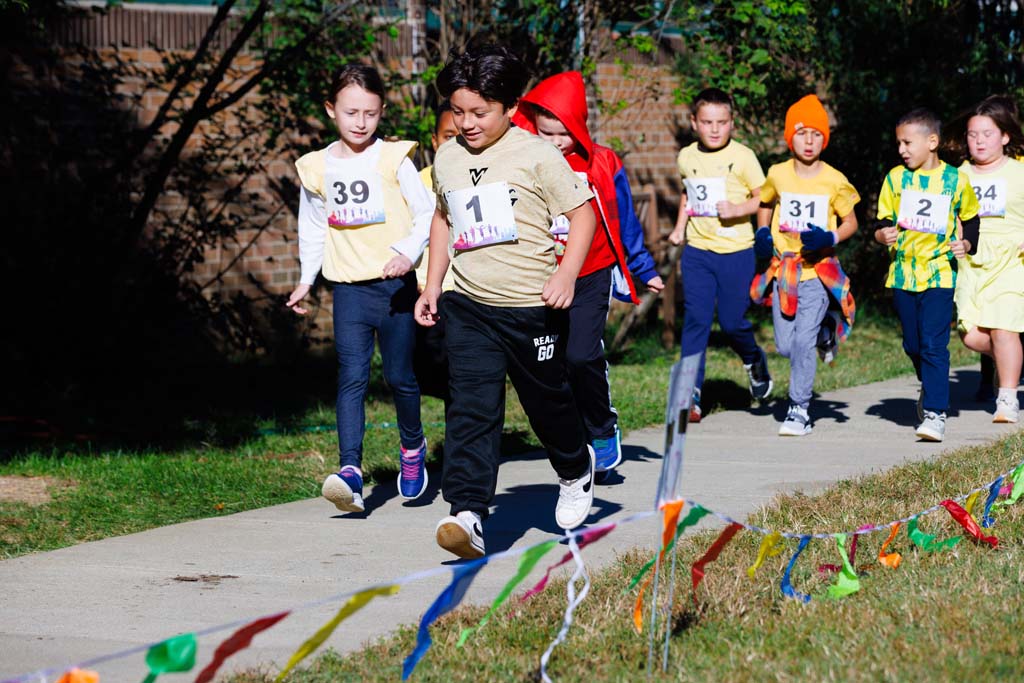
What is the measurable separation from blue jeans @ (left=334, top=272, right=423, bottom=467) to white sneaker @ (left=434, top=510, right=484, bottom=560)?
1.26 metres

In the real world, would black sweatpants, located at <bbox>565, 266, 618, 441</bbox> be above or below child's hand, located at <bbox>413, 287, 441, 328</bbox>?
below

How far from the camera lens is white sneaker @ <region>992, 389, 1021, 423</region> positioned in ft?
26.7

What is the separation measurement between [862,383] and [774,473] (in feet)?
11.4

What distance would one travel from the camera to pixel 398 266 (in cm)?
600

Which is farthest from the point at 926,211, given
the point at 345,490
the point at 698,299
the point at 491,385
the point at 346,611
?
the point at 346,611

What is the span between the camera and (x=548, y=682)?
3.78 meters

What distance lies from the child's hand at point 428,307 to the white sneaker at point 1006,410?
157 inches

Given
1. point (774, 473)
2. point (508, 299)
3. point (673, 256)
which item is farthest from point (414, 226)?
point (673, 256)

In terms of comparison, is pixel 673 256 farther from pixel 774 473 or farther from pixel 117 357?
pixel 774 473

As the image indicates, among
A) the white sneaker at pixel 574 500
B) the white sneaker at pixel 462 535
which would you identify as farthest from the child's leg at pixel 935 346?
the white sneaker at pixel 462 535

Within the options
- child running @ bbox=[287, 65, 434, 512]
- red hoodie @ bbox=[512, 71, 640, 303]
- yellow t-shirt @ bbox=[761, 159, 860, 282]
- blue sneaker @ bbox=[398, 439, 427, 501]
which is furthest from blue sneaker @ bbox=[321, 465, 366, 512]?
yellow t-shirt @ bbox=[761, 159, 860, 282]

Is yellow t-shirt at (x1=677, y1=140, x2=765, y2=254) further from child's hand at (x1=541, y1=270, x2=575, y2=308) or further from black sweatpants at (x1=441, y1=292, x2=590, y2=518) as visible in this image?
child's hand at (x1=541, y1=270, x2=575, y2=308)

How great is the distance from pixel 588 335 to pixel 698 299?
2245 millimetres

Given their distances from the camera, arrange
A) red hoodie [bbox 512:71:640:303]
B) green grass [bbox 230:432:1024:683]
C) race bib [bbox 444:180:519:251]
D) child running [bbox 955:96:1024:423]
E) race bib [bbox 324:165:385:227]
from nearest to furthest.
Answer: green grass [bbox 230:432:1024:683] → race bib [bbox 444:180:519:251] → race bib [bbox 324:165:385:227] → red hoodie [bbox 512:71:640:303] → child running [bbox 955:96:1024:423]
